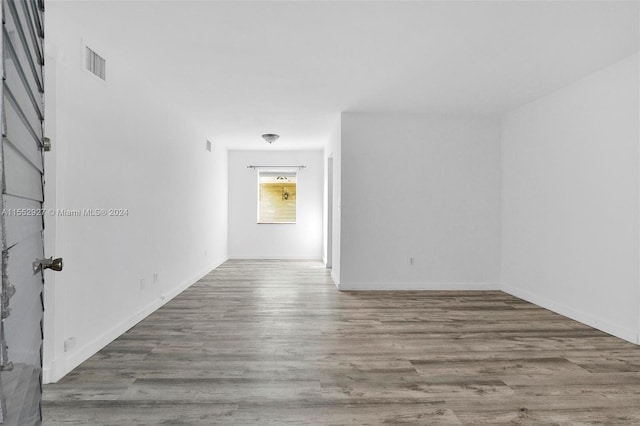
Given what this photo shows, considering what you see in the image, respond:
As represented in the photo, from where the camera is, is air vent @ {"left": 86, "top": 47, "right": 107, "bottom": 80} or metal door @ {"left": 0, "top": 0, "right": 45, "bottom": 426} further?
air vent @ {"left": 86, "top": 47, "right": 107, "bottom": 80}

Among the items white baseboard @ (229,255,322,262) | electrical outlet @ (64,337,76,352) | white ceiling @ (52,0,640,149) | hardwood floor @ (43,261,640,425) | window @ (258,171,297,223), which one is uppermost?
white ceiling @ (52,0,640,149)

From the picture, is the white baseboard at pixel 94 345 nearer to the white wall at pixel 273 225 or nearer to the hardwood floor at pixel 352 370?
the hardwood floor at pixel 352 370

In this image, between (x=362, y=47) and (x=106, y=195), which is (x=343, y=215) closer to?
(x=362, y=47)

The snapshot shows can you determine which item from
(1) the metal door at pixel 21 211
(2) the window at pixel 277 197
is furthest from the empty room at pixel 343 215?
(2) the window at pixel 277 197

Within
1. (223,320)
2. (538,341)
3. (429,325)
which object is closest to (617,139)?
(538,341)

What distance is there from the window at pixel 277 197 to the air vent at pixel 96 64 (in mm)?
6026

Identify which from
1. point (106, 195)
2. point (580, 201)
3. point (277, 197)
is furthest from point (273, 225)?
point (580, 201)

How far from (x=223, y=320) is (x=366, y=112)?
11.3ft

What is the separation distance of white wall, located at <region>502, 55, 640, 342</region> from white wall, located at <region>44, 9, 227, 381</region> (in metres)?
4.57

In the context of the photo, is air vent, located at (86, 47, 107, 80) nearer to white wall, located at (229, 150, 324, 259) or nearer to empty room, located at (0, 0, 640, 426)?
empty room, located at (0, 0, 640, 426)

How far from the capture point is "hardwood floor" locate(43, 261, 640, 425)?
2.14 metres

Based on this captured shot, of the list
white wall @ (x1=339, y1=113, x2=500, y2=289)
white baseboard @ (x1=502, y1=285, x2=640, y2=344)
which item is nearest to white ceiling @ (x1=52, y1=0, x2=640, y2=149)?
white wall @ (x1=339, y1=113, x2=500, y2=289)

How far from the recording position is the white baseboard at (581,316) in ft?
11.4

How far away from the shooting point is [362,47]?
329 centimetres
